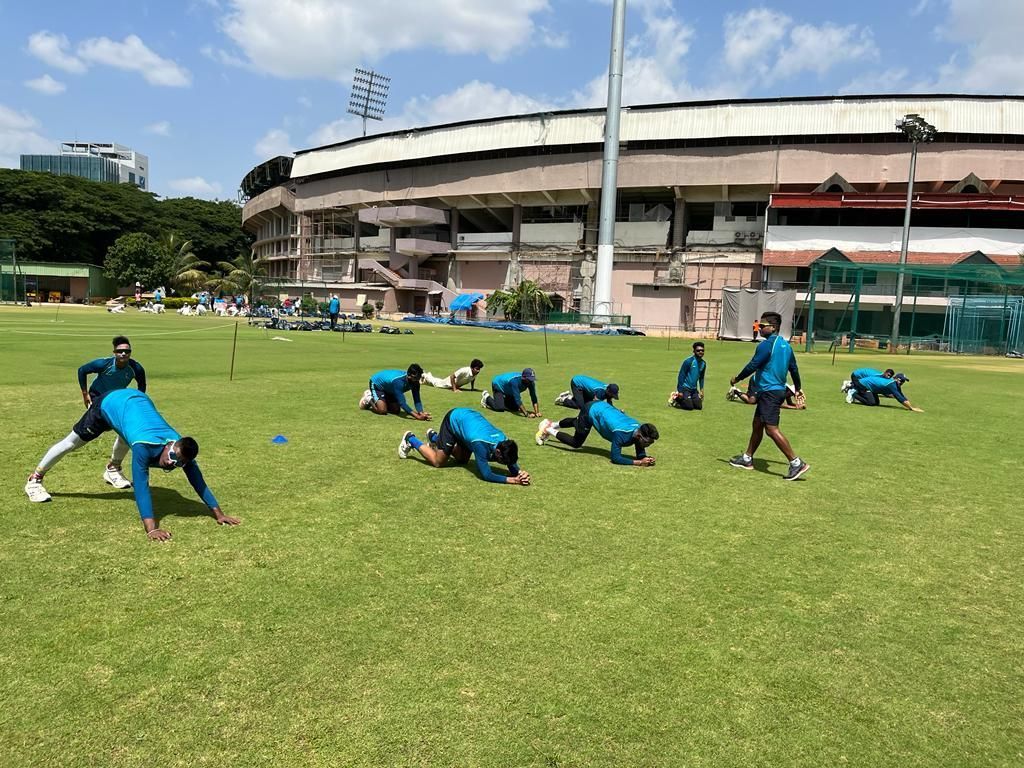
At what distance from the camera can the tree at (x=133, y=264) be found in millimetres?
76688

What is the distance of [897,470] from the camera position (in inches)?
390

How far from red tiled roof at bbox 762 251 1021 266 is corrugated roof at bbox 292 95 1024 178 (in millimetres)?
9226

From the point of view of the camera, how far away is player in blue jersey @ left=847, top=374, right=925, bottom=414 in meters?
15.9

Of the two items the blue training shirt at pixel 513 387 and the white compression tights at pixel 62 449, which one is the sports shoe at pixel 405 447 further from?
the blue training shirt at pixel 513 387

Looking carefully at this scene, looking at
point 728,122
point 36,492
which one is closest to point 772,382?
point 36,492

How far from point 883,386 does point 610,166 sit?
141 ft

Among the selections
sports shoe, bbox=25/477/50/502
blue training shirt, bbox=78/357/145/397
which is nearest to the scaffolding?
blue training shirt, bbox=78/357/145/397

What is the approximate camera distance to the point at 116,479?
7336 millimetres

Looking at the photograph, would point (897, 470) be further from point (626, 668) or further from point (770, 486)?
point (626, 668)

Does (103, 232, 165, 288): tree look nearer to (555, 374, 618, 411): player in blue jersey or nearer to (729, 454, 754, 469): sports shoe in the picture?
(555, 374, 618, 411): player in blue jersey

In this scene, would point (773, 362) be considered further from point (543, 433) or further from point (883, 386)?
point (883, 386)

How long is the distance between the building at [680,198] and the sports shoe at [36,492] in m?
52.7

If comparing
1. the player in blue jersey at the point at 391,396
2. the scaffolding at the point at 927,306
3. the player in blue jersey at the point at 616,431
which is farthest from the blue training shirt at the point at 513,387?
the scaffolding at the point at 927,306

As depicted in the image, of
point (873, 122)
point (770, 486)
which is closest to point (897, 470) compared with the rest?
point (770, 486)
